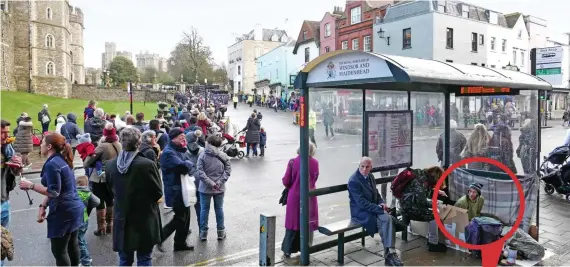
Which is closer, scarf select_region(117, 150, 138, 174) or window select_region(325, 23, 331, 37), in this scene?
scarf select_region(117, 150, 138, 174)

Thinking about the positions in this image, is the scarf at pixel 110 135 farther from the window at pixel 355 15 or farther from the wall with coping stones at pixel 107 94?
the wall with coping stones at pixel 107 94

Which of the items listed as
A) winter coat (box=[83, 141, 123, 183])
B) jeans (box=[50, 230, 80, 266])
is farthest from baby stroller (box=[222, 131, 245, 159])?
jeans (box=[50, 230, 80, 266])

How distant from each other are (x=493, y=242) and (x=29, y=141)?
1300cm

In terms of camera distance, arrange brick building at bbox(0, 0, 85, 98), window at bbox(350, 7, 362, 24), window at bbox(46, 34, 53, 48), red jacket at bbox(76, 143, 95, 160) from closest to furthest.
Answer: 1. red jacket at bbox(76, 143, 95, 160)
2. window at bbox(350, 7, 362, 24)
3. brick building at bbox(0, 0, 85, 98)
4. window at bbox(46, 34, 53, 48)

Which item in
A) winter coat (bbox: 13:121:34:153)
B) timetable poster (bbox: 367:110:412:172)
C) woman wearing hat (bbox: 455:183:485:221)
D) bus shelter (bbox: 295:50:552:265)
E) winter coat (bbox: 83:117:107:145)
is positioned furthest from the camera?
winter coat (bbox: 13:121:34:153)

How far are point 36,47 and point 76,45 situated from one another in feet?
85.2

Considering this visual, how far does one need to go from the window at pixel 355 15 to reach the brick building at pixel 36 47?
136 feet

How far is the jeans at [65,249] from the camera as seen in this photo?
4711 millimetres

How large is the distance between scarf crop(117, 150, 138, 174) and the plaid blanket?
5.24 meters

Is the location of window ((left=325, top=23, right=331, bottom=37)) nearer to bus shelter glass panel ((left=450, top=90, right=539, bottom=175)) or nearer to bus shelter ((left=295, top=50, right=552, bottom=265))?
bus shelter glass panel ((left=450, top=90, right=539, bottom=175))

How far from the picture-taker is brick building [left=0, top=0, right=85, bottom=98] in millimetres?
52688

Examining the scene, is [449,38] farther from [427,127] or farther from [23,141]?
[23,141]

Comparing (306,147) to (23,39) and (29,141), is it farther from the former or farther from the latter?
(23,39)

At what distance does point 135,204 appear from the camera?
452 cm
